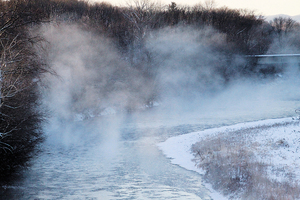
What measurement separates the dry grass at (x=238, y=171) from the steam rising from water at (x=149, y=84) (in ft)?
20.0

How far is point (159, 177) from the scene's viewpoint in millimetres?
12055

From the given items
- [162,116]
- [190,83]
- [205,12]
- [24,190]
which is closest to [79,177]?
[24,190]

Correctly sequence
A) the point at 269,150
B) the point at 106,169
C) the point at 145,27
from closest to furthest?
the point at 106,169 < the point at 269,150 < the point at 145,27

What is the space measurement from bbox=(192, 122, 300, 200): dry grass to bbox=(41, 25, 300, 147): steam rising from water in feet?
20.0

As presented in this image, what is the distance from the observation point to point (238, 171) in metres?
11.0

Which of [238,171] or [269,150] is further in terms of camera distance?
[269,150]

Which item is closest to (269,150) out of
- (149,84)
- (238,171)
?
(238,171)

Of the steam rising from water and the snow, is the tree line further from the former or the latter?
the snow

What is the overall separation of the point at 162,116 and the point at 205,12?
1761 inches

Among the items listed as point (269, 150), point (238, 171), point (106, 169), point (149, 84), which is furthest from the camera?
point (149, 84)

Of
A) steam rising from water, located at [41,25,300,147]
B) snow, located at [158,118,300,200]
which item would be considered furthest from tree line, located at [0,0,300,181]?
snow, located at [158,118,300,200]

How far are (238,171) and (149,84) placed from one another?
31060 mm

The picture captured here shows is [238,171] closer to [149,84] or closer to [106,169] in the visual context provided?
[106,169]

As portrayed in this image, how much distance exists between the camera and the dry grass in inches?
350
